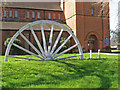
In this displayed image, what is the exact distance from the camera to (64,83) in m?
6.12

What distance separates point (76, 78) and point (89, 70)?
1710 millimetres

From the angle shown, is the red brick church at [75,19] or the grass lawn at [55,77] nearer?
the grass lawn at [55,77]

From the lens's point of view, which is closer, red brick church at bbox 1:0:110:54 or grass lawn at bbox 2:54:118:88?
grass lawn at bbox 2:54:118:88

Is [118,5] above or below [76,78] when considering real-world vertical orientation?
above

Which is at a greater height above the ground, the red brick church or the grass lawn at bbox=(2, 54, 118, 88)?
the red brick church

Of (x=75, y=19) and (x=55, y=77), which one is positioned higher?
(x=75, y=19)

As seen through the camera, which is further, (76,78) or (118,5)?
(118,5)

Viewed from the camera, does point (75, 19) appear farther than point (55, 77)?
Yes

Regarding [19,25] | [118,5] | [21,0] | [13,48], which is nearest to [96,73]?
[118,5]

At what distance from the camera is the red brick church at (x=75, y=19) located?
30486mm

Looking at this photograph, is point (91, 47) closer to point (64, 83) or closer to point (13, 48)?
point (13, 48)

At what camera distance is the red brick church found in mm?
30486

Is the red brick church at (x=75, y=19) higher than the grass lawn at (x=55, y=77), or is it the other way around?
the red brick church at (x=75, y=19)

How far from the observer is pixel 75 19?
101ft
